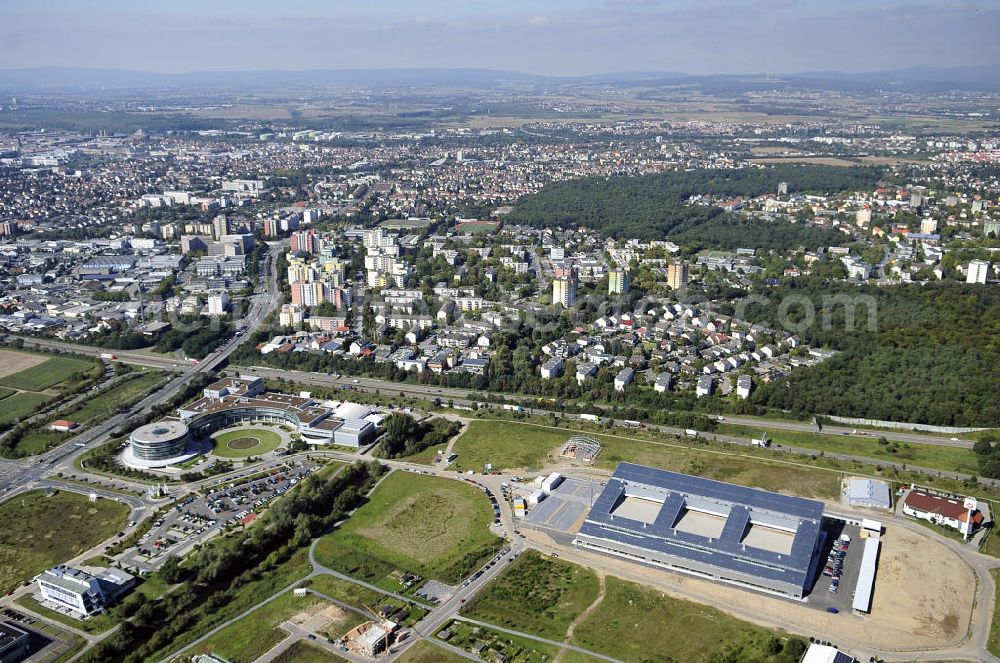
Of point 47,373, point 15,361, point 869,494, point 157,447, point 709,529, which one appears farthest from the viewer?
point 15,361

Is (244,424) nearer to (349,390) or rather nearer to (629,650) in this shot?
(349,390)

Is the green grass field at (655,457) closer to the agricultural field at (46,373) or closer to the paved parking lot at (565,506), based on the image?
the paved parking lot at (565,506)

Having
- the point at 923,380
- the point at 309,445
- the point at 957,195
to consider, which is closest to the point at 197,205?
the point at 309,445

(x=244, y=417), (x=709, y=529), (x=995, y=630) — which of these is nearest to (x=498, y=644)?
(x=709, y=529)

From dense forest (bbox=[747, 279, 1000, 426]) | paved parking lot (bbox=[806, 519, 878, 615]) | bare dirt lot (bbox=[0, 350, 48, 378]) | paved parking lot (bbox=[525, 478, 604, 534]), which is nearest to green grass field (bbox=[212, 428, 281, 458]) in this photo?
paved parking lot (bbox=[525, 478, 604, 534])

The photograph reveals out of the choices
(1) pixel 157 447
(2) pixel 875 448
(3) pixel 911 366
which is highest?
(3) pixel 911 366

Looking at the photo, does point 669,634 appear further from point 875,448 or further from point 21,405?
point 21,405

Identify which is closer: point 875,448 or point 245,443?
point 875,448

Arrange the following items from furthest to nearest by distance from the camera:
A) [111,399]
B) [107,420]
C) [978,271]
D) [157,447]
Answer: [978,271] < [111,399] < [107,420] < [157,447]
